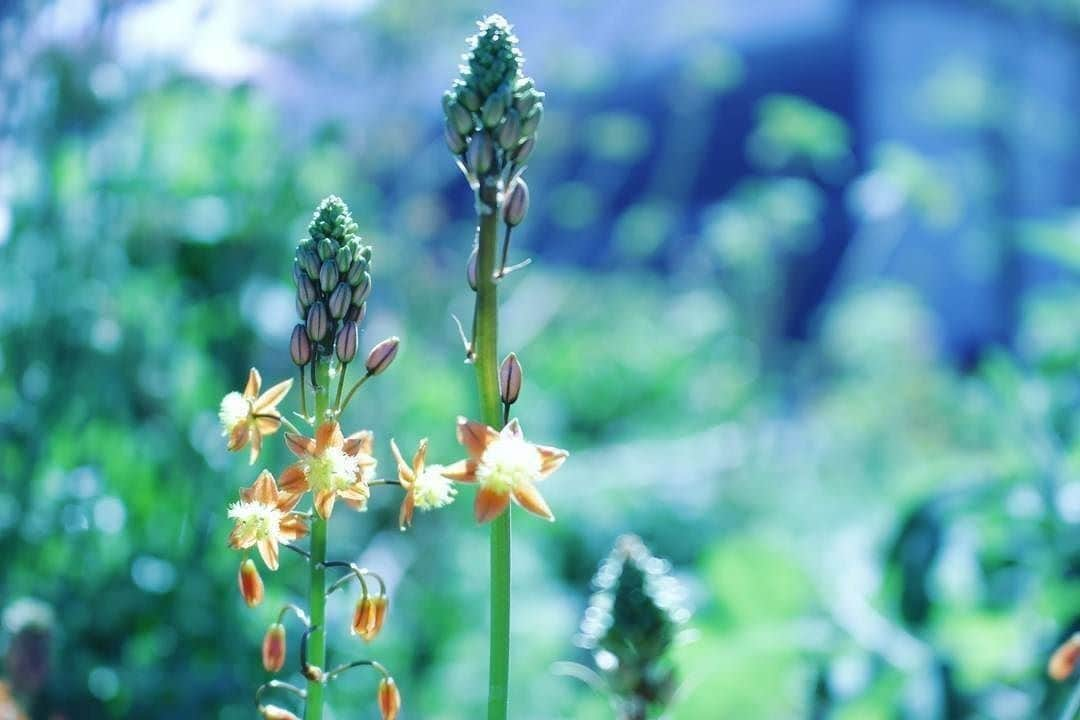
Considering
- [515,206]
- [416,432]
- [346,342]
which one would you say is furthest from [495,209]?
[416,432]

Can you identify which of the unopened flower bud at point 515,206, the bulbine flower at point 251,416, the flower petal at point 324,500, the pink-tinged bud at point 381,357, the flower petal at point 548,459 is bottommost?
the flower petal at point 324,500

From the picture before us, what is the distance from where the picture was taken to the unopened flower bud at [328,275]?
27.3 inches

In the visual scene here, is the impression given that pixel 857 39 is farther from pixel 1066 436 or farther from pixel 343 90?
pixel 1066 436

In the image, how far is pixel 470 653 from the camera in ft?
7.55

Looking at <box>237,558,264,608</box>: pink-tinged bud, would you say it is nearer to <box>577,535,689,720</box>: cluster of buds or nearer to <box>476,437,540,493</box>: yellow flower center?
<box>476,437,540,493</box>: yellow flower center

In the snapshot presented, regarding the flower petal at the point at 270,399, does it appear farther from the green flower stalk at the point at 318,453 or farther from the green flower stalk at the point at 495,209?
the green flower stalk at the point at 495,209

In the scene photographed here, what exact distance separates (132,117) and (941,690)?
183 centimetres

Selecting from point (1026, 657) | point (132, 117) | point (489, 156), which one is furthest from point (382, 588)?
point (132, 117)

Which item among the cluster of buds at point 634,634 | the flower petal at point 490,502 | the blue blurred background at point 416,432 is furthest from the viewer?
the blue blurred background at point 416,432

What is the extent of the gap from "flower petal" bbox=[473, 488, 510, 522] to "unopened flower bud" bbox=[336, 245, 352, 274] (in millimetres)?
161

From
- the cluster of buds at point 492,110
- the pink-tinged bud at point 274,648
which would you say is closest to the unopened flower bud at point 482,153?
the cluster of buds at point 492,110

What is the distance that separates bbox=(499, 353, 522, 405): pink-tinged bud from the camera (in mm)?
677

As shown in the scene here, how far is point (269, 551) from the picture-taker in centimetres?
68

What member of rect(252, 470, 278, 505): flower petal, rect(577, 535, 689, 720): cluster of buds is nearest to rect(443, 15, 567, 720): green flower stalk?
rect(252, 470, 278, 505): flower petal
